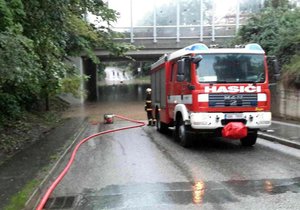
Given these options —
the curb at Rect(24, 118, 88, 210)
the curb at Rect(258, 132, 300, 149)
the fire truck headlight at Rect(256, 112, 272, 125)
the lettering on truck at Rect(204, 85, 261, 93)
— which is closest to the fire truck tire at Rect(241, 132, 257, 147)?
the fire truck headlight at Rect(256, 112, 272, 125)

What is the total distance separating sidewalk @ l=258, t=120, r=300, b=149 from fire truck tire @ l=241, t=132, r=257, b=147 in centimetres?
89

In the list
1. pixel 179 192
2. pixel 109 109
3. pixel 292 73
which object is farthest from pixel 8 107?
pixel 109 109

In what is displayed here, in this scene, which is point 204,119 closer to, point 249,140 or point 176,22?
point 249,140

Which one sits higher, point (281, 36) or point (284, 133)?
point (281, 36)

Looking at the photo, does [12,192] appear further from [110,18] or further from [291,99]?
[110,18]

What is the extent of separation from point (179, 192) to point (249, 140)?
20.2 ft

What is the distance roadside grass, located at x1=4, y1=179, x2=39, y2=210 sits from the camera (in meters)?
6.76

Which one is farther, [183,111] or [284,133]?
[284,133]

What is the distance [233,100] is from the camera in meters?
12.5

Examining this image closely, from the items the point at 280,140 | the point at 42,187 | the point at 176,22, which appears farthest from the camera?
the point at 176,22

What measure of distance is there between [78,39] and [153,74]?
14.8 feet

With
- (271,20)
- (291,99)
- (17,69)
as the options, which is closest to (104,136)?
(291,99)

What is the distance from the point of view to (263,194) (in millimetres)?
7602

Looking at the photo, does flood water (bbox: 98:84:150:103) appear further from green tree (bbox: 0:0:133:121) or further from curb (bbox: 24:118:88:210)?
curb (bbox: 24:118:88:210)
